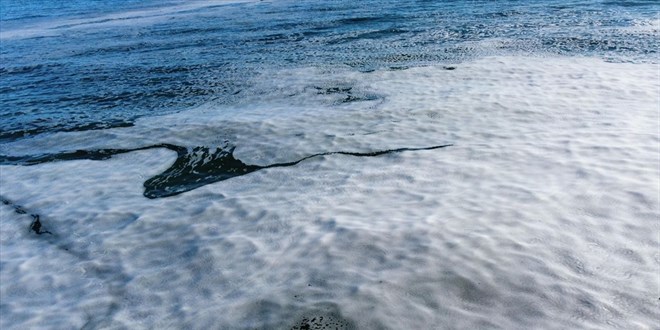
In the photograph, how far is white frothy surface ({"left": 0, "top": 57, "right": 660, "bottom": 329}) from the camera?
13.3 ft

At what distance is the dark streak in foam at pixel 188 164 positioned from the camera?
673 cm

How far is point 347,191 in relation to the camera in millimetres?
6012

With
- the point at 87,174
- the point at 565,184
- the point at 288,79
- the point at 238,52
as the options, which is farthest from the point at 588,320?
the point at 238,52

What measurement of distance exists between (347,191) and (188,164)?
8.36ft

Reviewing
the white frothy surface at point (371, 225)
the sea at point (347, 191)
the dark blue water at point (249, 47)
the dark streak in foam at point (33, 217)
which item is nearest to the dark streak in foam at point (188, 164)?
the sea at point (347, 191)

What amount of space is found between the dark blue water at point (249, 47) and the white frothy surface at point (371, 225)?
2.10m

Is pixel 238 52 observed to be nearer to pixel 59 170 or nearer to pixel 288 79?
pixel 288 79

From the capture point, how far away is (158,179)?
6.95 meters

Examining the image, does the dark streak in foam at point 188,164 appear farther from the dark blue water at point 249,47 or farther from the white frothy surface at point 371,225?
the dark blue water at point 249,47

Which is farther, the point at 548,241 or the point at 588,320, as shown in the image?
the point at 548,241

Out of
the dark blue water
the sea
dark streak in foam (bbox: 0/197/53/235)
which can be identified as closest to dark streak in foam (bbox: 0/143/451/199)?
the sea

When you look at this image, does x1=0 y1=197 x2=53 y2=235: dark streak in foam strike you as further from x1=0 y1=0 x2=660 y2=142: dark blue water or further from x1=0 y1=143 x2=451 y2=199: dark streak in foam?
x1=0 y1=0 x2=660 y2=142: dark blue water

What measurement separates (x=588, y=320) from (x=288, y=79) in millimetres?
8542

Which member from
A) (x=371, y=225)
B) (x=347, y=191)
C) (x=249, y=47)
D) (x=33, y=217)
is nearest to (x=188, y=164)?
(x=33, y=217)
